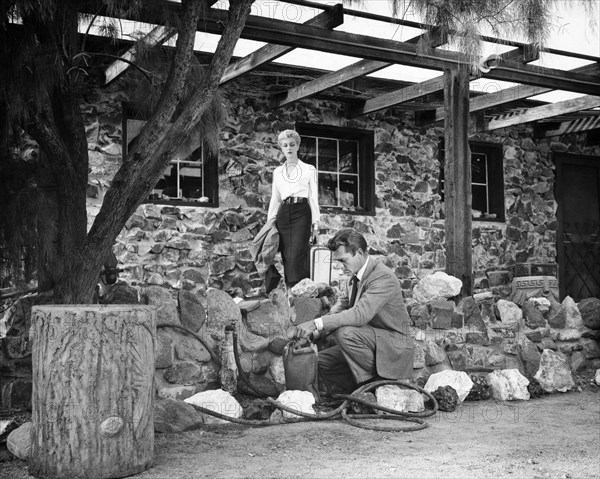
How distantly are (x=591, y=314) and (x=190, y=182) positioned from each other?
4.44 metres

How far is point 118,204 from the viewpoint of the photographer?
4.39 m

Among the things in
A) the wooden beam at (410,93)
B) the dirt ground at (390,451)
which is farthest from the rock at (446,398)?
the wooden beam at (410,93)

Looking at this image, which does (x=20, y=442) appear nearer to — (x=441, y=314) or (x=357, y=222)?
(x=441, y=314)

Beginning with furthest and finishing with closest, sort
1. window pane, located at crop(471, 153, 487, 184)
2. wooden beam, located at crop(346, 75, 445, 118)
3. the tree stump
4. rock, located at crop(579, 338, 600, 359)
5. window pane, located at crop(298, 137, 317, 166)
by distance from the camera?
window pane, located at crop(471, 153, 487, 184), window pane, located at crop(298, 137, 317, 166), wooden beam, located at crop(346, 75, 445, 118), rock, located at crop(579, 338, 600, 359), the tree stump

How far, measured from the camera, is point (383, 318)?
5258 millimetres

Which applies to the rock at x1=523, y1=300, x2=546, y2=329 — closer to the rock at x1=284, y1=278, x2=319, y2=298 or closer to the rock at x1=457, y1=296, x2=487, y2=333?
the rock at x1=457, y1=296, x2=487, y2=333

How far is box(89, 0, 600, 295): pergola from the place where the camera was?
6500 mm

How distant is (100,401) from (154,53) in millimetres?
2547

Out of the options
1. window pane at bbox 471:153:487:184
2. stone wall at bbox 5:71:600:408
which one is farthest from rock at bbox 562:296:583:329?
window pane at bbox 471:153:487:184

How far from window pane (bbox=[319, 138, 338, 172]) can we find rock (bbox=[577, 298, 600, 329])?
3.73 metres

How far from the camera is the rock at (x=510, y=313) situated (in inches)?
257

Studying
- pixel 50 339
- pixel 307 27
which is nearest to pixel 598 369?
pixel 307 27

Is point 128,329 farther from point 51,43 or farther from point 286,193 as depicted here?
point 286,193

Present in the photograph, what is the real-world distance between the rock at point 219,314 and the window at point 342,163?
403 centimetres
